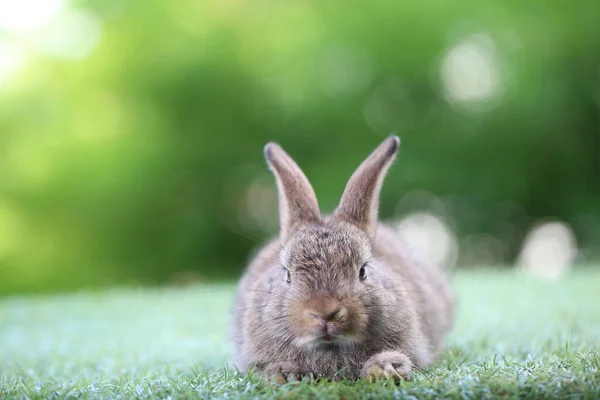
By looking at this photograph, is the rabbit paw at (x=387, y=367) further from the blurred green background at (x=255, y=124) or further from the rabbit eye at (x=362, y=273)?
the blurred green background at (x=255, y=124)

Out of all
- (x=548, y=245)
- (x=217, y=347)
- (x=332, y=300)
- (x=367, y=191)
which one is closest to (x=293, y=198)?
(x=367, y=191)

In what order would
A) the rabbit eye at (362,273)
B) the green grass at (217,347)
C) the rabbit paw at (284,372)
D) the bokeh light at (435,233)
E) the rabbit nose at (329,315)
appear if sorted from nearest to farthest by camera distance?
the green grass at (217,347)
the rabbit nose at (329,315)
the rabbit paw at (284,372)
the rabbit eye at (362,273)
the bokeh light at (435,233)

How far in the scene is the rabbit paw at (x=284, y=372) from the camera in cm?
222

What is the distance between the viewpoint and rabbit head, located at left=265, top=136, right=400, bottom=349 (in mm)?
2154

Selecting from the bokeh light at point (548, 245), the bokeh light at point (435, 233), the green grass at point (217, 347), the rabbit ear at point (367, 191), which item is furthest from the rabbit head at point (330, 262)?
the bokeh light at point (548, 245)

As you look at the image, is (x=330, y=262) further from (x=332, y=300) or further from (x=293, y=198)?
(x=293, y=198)

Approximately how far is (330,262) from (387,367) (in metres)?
0.36

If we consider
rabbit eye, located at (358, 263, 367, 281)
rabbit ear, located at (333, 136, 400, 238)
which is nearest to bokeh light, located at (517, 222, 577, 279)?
rabbit ear, located at (333, 136, 400, 238)

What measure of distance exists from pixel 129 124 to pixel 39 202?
126 centimetres

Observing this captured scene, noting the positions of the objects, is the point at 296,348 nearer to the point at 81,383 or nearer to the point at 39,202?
the point at 81,383

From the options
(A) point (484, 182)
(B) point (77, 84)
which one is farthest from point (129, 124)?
(A) point (484, 182)

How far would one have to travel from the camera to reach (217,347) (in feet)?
11.5

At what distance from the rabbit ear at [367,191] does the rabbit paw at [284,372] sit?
1.81 ft

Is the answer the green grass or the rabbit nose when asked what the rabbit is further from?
the green grass
